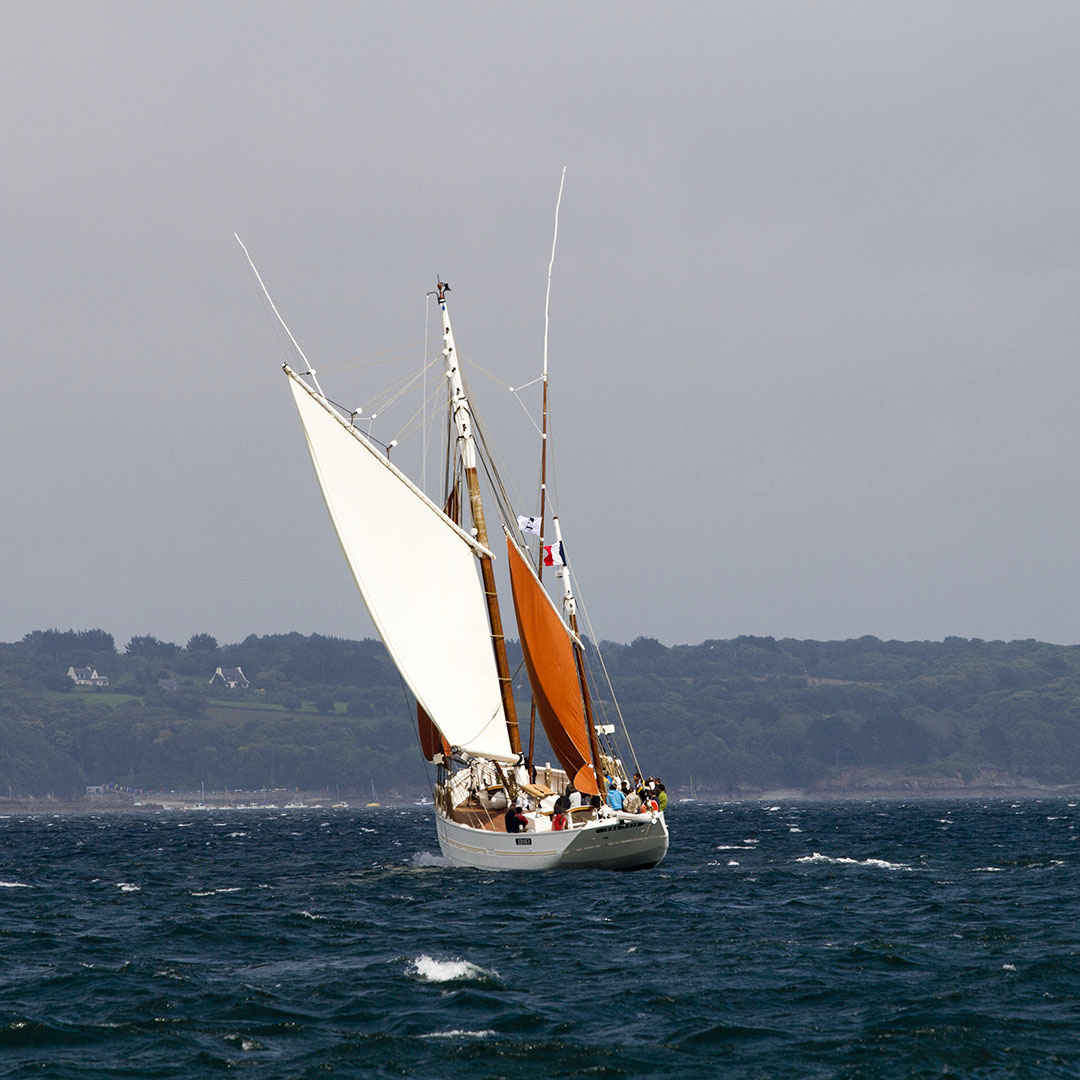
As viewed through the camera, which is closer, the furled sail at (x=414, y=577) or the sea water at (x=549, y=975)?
the sea water at (x=549, y=975)

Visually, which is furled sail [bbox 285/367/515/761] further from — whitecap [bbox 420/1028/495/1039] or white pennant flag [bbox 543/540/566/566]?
whitecap [bbox 420/1028/495/1039]

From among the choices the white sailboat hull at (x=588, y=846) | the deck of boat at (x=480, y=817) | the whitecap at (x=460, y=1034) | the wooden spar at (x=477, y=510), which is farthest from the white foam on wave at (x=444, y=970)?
the wooden spar at (x=477, y=510)

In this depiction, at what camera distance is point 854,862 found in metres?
50.2

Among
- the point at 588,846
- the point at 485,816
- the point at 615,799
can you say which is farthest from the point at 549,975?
the point at 485,816

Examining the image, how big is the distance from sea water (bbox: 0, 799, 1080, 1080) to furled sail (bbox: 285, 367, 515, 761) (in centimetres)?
594

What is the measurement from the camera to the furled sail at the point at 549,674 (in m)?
45.3

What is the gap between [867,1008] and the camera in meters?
21.1

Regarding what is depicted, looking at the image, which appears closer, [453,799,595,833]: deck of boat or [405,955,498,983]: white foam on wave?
[405,955,498,983]: white foam on wave

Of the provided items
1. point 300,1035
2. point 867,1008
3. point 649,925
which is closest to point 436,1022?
point 300,1035

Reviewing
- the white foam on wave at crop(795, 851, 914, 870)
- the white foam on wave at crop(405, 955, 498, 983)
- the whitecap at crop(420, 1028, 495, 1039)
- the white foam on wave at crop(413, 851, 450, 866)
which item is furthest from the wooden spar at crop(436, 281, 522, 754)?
the whitecap at crop(420, 1028, 495, 1039)

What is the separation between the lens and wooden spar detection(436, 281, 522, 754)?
50281 mm

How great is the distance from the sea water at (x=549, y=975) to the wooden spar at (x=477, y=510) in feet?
22.1

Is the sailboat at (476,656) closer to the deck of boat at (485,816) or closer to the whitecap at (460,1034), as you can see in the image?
the deck of boat at (485,816)

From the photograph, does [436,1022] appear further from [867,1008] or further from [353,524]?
[353,524]
